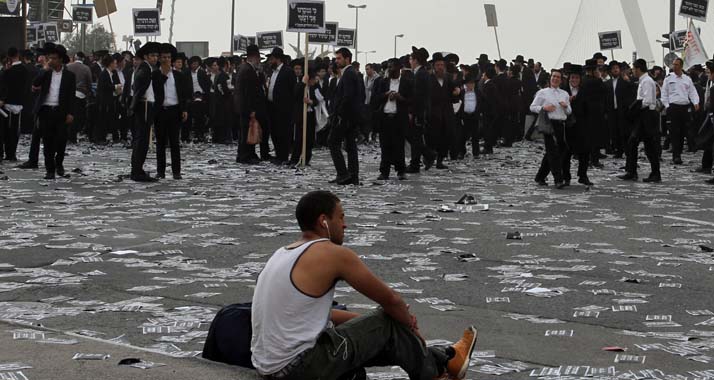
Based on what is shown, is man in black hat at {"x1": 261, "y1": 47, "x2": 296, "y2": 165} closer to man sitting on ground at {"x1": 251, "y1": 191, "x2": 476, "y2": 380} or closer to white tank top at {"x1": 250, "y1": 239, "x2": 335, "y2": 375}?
man sitting on ground at {"x1": 251, "y1": 191, "x2": 476, "y2": 380}

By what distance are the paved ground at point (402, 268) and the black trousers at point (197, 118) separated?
48.0 feet

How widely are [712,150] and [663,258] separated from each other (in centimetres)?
1248

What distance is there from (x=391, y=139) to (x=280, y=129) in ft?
15.7

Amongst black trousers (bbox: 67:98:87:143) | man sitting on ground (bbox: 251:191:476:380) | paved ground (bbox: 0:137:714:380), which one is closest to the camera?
man sitting on ground (bbox: 251:191:476:380)

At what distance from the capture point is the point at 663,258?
12.1 meters

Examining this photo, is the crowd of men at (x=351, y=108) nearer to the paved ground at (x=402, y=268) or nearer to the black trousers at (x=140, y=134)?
the black trousers at (x=140, y=134)

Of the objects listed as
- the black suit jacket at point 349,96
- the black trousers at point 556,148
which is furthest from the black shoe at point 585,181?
the black suit jacket at point 349,96

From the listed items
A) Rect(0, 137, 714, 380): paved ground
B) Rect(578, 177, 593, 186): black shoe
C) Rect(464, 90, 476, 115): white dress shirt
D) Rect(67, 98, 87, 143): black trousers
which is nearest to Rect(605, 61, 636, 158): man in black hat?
Rect(464, 90, 476, 115): white dress shirt

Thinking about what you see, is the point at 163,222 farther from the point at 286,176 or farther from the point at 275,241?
the point at 286,176

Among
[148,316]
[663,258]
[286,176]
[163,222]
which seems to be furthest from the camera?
[286,176]

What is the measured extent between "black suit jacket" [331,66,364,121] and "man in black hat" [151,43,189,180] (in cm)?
244

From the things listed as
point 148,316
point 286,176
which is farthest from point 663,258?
point 286,176

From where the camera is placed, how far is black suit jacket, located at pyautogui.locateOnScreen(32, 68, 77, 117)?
20250 millimetres

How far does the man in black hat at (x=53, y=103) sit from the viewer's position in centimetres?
2028
